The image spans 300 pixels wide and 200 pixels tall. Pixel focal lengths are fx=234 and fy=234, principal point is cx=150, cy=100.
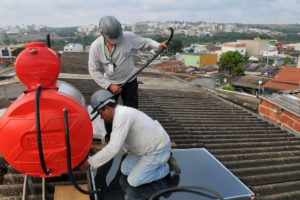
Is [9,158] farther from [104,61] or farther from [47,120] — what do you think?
[104,61]

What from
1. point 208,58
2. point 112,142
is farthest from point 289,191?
point 208,58

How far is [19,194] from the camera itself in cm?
217

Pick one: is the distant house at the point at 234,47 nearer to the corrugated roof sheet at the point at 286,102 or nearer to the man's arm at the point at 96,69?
the corrugated roof sheet at the point at 286,102

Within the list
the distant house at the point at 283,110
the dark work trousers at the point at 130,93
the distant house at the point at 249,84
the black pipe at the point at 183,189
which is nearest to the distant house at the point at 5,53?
the distant house at the point at 249,84

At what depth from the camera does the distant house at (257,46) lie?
60.8 meters

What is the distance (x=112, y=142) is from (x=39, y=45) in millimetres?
1077

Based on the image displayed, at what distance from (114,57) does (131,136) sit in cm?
122

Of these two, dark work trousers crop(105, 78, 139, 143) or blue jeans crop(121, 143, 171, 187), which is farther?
dark work trousers crop(105, 78, 139, 143)

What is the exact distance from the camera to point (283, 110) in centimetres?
623

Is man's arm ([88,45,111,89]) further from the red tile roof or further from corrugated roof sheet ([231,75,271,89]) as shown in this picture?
corrugated roof sheet ([231,75,271,89])

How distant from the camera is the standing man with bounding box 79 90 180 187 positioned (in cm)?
210

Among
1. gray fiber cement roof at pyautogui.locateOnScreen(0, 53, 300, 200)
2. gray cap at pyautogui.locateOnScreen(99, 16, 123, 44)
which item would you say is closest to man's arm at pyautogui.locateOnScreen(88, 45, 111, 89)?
gray cap at pyautogui.locateOnScreen(99, 16, 123, 44)

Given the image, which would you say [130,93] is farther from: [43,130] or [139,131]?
[43,130]

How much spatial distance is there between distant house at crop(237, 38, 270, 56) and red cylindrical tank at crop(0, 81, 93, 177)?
2631 inches
